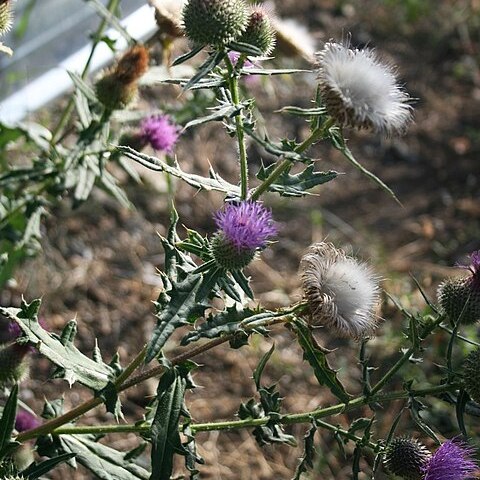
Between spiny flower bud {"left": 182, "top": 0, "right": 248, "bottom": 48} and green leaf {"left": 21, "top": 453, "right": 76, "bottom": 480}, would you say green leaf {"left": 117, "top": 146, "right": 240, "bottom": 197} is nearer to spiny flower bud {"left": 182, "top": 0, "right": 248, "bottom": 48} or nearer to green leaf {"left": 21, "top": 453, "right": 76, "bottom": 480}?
spiny flower bud {"left": 182, "top": 0, "right": 248, "bottom": 48}

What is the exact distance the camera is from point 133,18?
351cm

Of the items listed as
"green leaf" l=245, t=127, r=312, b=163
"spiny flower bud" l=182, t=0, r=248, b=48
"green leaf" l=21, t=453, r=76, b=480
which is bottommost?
"green leaf" l=21, t=453, r=76, b=480

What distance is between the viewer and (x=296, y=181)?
1.90 metres

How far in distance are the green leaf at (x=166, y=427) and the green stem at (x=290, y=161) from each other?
1.44 ft

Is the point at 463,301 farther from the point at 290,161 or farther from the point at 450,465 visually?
the point at 290,161

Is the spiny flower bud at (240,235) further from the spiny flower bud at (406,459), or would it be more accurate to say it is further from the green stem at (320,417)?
the spiny flower bud at (406,459)

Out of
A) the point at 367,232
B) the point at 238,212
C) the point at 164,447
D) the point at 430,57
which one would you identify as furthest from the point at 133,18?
the point at 430,57

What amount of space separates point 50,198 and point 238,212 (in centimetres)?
143

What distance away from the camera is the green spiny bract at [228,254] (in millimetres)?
1727

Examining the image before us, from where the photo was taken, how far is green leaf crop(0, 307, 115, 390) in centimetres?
179

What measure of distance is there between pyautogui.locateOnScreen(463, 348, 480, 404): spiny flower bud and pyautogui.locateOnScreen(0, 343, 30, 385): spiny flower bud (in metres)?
1.10

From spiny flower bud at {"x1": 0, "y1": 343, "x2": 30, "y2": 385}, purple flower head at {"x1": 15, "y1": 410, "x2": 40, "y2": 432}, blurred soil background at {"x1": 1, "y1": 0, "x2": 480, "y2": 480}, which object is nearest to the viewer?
spiny flower bud at {"x1": 0, "y1": 343, "x2": 30, "y2": 385}

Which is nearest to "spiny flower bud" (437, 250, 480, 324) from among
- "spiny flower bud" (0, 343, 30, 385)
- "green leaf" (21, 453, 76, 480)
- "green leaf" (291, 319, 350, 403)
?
"green leaf" (291, 319, 350, 403)

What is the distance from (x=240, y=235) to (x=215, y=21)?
480mm
